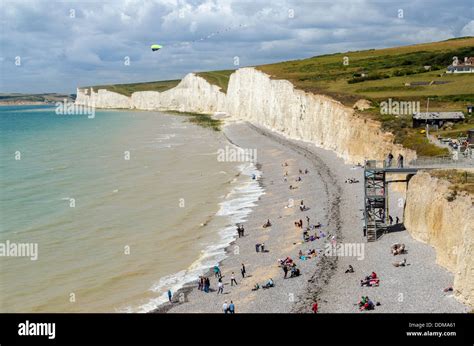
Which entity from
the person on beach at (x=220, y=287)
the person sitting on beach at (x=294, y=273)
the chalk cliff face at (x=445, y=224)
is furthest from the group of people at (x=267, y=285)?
the chalk cliff face at (x=445, y=224)

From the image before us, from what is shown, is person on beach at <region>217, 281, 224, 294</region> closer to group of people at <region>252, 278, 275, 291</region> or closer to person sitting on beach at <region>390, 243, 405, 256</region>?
group of people at <region>252, 278, 275, 291</region>

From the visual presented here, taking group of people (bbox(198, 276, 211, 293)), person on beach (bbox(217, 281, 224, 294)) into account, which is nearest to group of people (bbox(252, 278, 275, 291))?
person on beach (bbox(217, 281, 224, 294))

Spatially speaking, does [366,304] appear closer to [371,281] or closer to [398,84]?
[371,281]

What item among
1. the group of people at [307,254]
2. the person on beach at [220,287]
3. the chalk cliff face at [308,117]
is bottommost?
the person on beach at [220,287]

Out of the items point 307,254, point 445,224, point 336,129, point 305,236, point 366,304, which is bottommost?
point 366,304

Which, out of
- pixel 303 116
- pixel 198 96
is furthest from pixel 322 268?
pixel 198 96

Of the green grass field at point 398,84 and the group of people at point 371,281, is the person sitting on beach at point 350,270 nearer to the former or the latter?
the group of people at point 371,281
